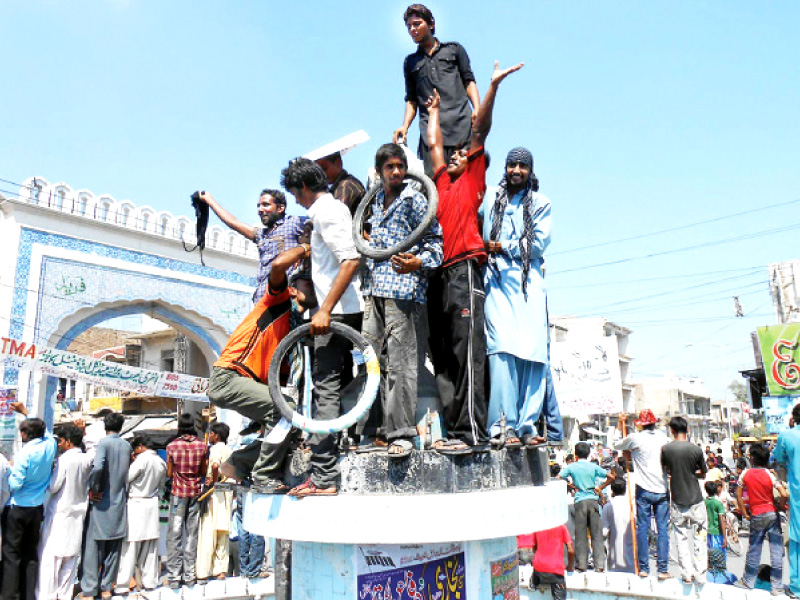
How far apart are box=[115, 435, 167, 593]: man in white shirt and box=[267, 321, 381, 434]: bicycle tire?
187 inches

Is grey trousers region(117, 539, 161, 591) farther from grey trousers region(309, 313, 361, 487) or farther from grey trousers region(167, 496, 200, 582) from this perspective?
grey trousers region(309, 313, 361, 487)

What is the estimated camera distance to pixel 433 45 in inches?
189

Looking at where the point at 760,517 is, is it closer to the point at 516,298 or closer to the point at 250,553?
the point at 516,298

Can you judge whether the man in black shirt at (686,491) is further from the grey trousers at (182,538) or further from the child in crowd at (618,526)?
the grey trousers at (182,538)

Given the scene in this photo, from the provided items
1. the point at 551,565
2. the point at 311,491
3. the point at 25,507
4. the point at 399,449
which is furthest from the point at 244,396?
the point at 25,507

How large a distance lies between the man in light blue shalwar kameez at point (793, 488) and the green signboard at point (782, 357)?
1580 cm

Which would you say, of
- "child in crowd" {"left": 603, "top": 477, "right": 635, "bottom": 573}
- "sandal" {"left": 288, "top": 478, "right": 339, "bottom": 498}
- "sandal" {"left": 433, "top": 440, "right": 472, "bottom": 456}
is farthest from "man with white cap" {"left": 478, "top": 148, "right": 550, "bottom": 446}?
"child in crowd" {"left": 603, "top": 477, "right": 635, "bottom": 573}

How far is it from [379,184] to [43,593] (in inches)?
227

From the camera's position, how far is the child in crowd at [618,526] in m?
8.74

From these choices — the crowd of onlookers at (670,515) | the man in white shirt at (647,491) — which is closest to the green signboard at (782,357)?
the crowd of onlookers at (670,515)

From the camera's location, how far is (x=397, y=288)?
354 cm

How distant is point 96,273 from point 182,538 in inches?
403

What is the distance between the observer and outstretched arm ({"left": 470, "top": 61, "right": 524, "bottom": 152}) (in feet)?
12.7

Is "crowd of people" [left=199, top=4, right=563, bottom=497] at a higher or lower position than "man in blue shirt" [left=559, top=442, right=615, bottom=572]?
higher
